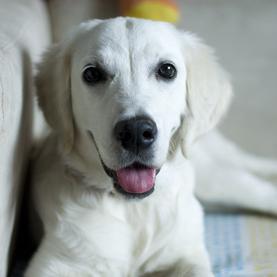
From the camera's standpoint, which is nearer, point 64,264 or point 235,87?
point 64,264

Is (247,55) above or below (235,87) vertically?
above

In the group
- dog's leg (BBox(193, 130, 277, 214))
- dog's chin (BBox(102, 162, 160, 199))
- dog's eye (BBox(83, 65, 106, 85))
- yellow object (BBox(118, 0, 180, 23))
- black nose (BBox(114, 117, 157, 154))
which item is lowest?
dog's leg (BBox(193, 130, 277, 214))

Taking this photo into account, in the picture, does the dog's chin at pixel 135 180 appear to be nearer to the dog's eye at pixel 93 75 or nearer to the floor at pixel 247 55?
the dog's eye at pixel 93 75

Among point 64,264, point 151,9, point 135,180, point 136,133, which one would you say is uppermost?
point 151,9

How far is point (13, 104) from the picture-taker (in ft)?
4.27

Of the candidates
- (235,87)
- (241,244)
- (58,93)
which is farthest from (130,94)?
(235,87)

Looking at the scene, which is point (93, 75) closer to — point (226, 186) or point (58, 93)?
point (58, 93)

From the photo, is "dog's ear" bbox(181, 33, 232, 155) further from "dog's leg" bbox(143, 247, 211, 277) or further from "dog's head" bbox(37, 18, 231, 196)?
"dog's leg" bbox(143, 247, 211, 277)

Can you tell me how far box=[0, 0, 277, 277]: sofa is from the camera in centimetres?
135

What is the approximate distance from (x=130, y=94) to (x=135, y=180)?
0.21 meters

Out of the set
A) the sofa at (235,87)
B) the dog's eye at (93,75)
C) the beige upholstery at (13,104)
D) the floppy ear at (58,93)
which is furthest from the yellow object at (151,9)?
the dog's eye at (93,75)

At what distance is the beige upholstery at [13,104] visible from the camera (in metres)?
1.26

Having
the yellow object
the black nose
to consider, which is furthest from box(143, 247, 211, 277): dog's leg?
the yellow object

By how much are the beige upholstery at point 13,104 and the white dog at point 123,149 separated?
70 mm
